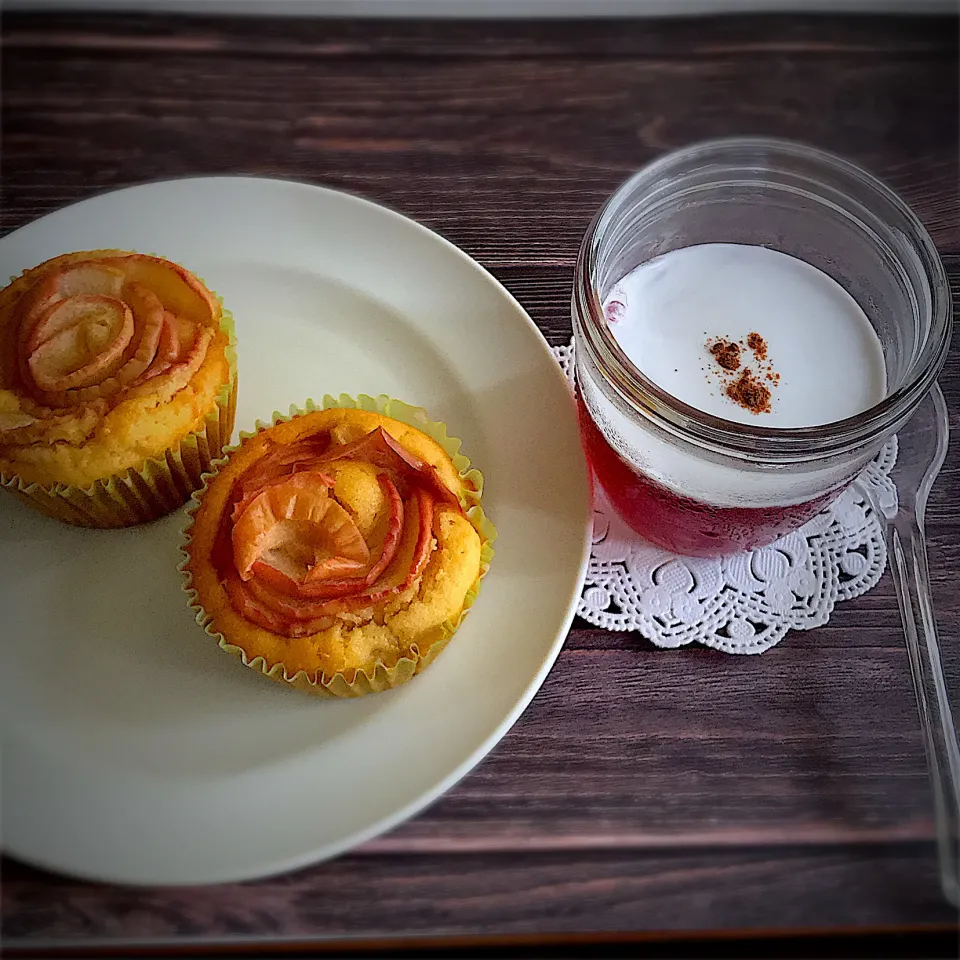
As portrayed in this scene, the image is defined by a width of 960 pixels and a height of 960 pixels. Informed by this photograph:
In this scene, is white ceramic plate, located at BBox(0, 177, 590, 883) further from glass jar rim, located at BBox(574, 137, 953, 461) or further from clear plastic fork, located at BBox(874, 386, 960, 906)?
clear plastic fork, located at BBox(874, 386, 960, 906)

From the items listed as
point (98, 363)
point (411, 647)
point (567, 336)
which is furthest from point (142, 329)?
point (567, 336)

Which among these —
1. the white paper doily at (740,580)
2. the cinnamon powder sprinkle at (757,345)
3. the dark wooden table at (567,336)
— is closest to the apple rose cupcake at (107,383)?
the dark wooden table at (567,336)

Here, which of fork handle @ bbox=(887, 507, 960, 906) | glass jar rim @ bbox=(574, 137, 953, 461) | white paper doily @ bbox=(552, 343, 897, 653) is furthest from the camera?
white paper doily @ bbox=(552, 343, 897, 653)

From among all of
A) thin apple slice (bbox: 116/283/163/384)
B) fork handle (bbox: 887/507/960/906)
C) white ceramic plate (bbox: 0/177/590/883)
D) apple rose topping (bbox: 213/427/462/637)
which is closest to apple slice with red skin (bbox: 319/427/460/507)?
apple rose topping (bbox: 213/427/462/637)

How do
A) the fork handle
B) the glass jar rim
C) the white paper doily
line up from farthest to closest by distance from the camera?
the white paper doily → the fork handle → the glass jar rim

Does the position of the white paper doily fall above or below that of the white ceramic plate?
below

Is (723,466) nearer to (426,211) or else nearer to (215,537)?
(215,537)

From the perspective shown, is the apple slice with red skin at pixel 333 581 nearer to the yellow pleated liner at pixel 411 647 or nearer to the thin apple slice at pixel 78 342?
Result: the yellow pleated liner at pixel 411 647
